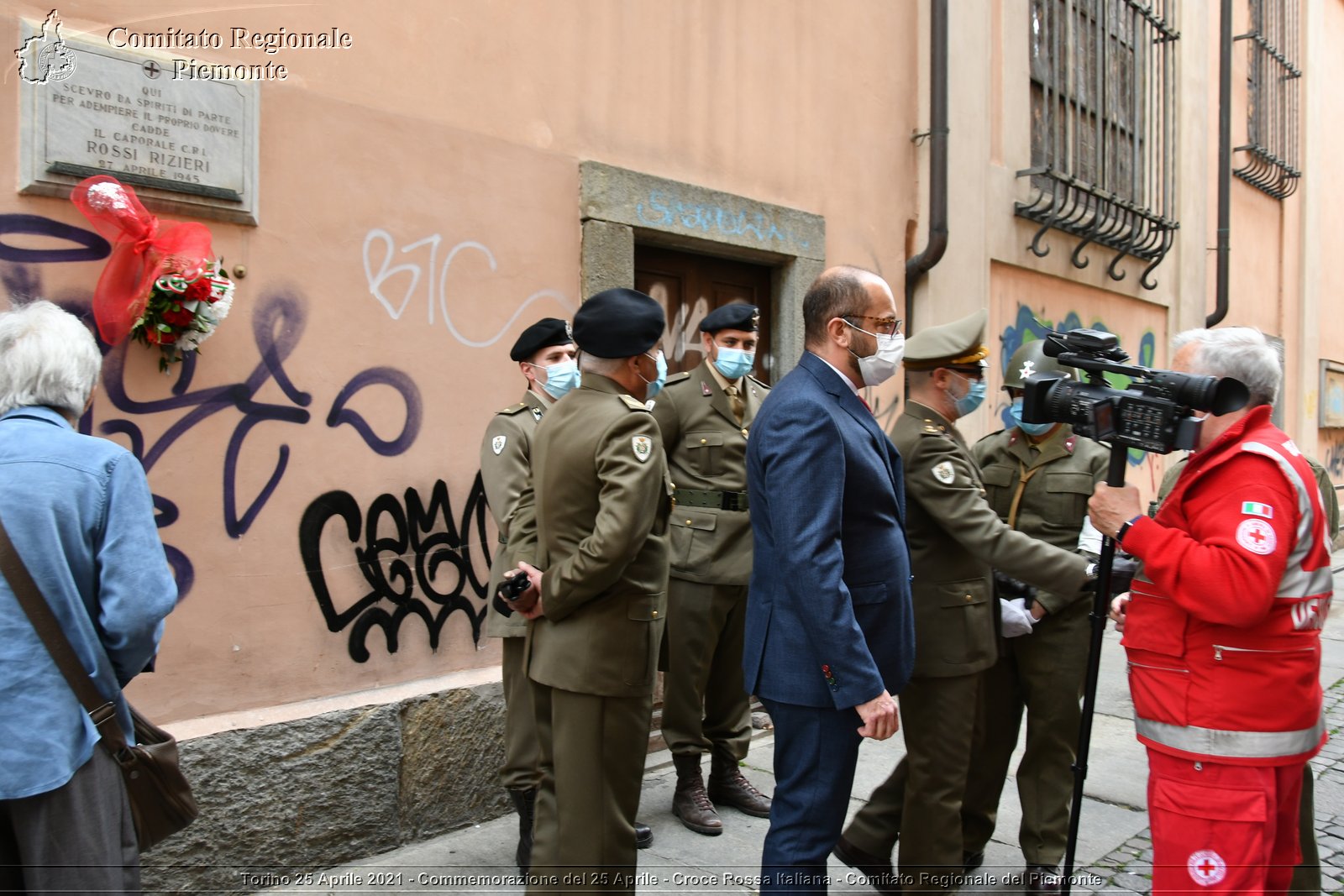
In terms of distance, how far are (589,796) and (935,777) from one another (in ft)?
3.39

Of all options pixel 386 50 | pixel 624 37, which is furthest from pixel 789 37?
pixel 386 50

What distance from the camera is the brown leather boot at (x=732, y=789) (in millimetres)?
4410

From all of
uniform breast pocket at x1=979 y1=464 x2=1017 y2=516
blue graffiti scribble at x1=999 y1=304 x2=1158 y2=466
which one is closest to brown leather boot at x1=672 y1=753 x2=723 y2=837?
uniform breast pocket at x1=979 y1=464 x2=1017 y2=516

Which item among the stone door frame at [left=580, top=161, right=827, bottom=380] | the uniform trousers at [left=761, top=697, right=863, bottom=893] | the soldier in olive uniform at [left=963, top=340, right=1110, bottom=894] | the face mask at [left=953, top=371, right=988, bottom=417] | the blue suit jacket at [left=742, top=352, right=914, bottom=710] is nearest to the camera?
the blue suit jacket at [left=742, top=352, right=914, bottom=710]

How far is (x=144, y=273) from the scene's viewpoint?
11.3 feet

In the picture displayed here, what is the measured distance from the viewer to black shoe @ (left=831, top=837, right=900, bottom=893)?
3.54 meters

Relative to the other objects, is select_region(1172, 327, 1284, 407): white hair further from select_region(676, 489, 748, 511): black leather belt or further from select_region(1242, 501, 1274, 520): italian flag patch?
select_region(676, 489, 748, 511): black leather belt

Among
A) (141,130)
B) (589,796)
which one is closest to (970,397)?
(589,796)

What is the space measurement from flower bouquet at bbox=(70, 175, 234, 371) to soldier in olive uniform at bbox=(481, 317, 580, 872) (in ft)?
3.40

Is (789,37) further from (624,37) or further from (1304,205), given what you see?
(1304,205)

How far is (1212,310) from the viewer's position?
11.2 metres

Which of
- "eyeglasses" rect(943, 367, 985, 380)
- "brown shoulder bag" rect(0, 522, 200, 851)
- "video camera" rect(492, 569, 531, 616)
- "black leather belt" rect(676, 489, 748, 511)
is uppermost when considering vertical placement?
"eyeglasses" rect(943, 367, 985, 380)

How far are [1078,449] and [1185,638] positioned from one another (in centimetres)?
139

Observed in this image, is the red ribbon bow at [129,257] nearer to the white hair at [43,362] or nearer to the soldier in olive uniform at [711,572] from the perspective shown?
the white hair at [43,362]
